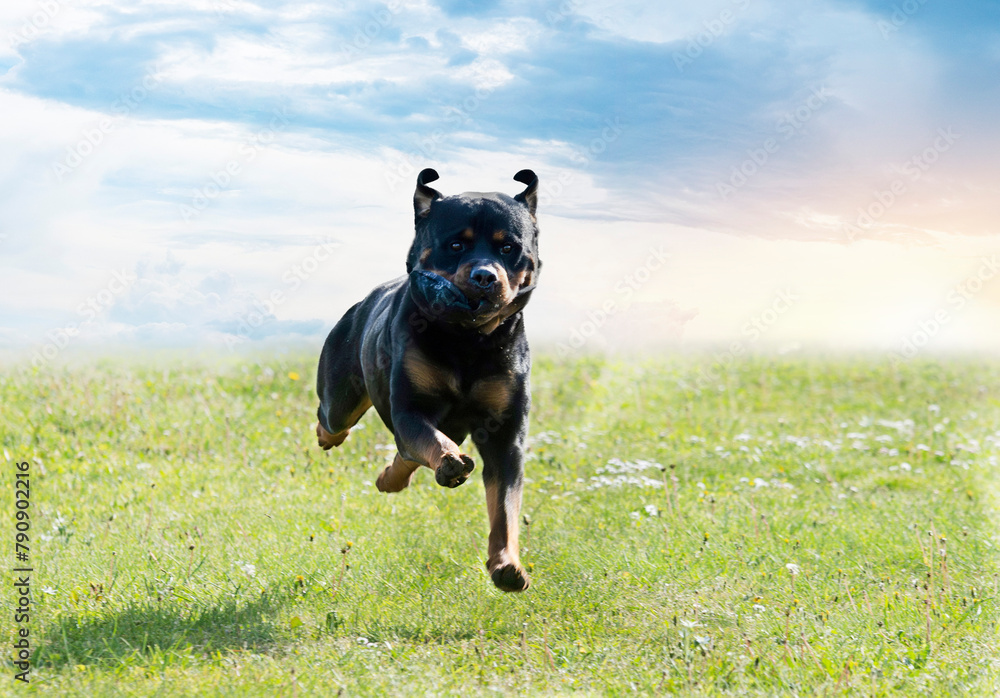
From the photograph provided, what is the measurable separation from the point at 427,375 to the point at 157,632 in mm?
1857

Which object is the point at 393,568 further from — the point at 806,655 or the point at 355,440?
the point at 355,440

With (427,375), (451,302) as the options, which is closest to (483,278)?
(451,302)

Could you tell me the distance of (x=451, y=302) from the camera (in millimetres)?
4102

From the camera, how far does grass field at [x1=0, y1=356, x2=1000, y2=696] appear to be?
4328 mm

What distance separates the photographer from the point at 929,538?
6449mm

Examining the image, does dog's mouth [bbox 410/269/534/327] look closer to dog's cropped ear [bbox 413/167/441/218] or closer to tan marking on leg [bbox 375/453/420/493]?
dog's cropped ear [bbox 413/167/441/218]

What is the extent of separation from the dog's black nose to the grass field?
5.67ft

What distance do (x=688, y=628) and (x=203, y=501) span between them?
4.00 m

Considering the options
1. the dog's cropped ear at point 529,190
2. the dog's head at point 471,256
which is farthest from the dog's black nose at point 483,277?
the dog's cropped ear at point 529,190

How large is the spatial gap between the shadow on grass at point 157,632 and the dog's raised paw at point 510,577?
1245mm

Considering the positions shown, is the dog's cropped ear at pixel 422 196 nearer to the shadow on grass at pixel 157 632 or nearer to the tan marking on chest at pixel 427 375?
the tan marking on chest at pixel 427 375

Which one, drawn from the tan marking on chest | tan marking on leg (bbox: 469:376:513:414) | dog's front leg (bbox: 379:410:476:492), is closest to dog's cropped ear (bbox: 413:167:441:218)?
the tan marking on chest

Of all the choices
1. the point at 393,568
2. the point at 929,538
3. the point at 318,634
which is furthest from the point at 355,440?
the point at 929,538

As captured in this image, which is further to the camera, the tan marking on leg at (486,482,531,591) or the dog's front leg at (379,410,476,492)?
the tan marking on leg at (486,482,531,591)
